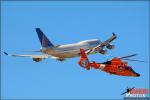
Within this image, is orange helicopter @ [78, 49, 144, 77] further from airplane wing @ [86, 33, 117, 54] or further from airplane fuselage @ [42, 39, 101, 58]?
airplane fuselage @ [42, 39, 101, 58]

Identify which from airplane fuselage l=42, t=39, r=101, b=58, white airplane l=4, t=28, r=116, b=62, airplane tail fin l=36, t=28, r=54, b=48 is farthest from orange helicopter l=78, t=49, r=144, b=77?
airplane tail fin l=36, t=28, r=54, b=48

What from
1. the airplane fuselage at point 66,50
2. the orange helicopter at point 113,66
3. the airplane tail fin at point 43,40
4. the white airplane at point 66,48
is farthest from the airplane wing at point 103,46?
the orange helicopter at point 113,66

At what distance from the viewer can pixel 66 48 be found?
19362 centimetres

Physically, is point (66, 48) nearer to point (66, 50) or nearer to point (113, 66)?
point (66, 50)

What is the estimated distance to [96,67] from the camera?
15775cm

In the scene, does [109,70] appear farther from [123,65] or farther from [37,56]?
[37,56]

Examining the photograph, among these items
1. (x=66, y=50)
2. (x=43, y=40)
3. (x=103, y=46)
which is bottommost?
(x=66, y=50)

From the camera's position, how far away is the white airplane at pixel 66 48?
191 m

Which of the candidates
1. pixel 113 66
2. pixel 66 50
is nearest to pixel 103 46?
pixel 66 50

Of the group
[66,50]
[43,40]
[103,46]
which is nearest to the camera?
[103,46]

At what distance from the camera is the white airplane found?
19112 cm

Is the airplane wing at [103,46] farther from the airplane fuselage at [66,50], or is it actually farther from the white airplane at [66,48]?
the airplane fuselage at [66,50]

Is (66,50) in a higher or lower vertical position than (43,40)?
lower

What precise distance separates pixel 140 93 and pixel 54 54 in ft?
78.9
